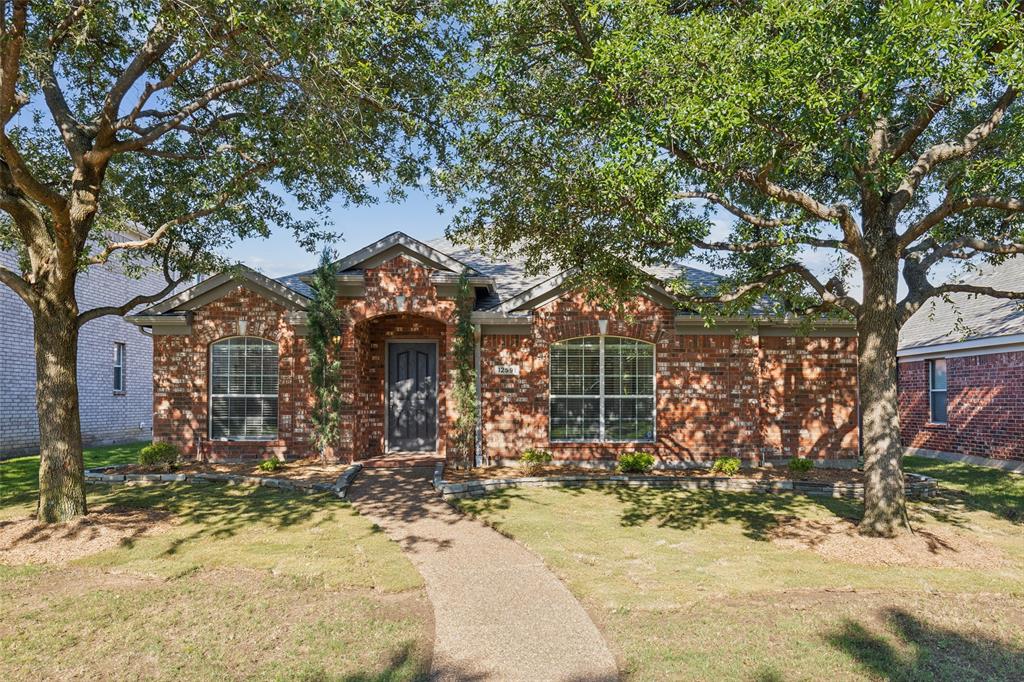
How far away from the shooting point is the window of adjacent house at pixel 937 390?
1714 centimetres

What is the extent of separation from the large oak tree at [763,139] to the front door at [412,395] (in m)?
4.60

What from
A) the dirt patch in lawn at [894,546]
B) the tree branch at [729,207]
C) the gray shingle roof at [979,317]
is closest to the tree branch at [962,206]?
the tree branch at [729,207]

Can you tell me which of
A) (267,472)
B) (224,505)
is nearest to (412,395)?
(267,472)

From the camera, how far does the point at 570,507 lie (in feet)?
31.9

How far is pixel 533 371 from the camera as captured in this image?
1345 cm

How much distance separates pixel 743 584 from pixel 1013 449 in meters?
12.5

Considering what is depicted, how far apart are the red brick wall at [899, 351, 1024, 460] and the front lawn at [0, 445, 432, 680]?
1502 centimetres

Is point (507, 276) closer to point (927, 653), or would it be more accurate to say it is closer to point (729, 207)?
point (729, 207)

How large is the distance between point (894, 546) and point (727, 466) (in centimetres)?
476

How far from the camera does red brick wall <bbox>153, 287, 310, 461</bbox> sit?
45.0 feet

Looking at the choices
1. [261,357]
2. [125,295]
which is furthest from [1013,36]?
[125,295]

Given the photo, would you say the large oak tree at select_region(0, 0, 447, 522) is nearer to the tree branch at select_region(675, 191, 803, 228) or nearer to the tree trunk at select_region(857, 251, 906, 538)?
the tree branch at select_region(675, 191, 803, 228)

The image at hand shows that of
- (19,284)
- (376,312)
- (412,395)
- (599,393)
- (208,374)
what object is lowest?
(412,395)

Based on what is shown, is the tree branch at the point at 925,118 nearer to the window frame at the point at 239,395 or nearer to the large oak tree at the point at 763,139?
the large oak tree at the point at 763,139
